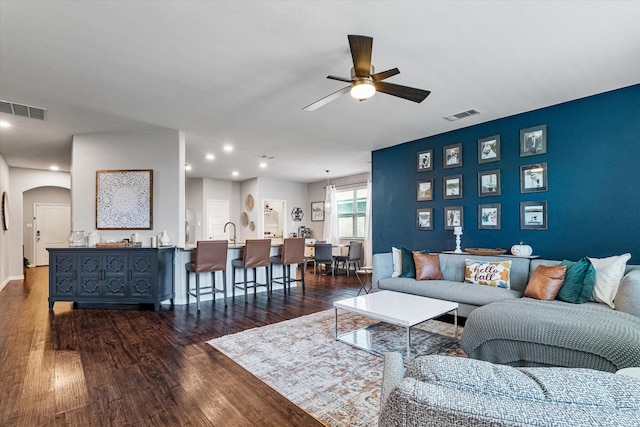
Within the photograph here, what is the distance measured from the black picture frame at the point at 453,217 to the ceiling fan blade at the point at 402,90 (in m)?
2.67

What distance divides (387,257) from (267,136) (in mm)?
2736

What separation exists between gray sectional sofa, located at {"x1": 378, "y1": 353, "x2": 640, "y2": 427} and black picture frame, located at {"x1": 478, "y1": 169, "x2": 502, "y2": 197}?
436 cm

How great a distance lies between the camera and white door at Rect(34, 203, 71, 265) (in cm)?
883

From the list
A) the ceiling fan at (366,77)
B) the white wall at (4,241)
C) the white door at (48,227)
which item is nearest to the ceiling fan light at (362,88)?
the ceiling fan at (366,77)

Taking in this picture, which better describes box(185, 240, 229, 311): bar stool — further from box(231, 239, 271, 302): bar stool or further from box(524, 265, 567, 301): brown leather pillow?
box(524, 265, 567, 301): brown leather pillow

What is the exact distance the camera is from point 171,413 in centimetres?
200

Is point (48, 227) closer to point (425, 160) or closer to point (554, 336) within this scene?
point (425, 160)

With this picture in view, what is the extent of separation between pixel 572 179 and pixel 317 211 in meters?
6.91

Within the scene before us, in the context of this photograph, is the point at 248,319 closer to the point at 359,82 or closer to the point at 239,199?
the point at 359,82

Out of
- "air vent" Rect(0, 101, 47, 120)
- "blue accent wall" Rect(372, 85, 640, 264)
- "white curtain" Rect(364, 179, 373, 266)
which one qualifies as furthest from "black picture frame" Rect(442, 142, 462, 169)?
"air vent" Rect(0, 101, 47, 120)

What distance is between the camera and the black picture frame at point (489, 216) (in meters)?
4.47

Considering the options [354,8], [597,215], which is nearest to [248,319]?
[354,8]

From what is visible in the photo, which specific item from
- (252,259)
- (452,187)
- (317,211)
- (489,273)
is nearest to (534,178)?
(452,187)

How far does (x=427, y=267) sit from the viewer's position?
427 cm
